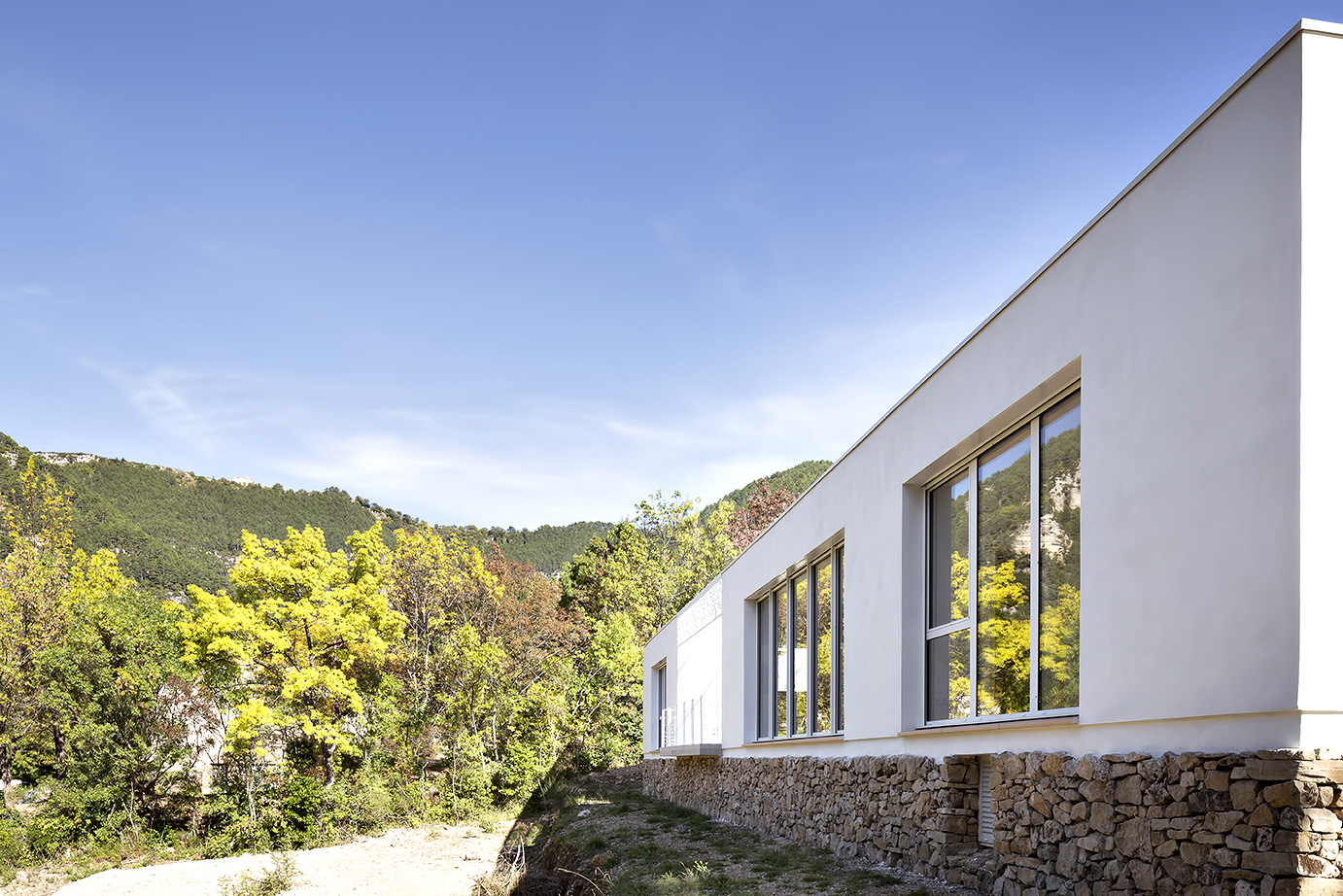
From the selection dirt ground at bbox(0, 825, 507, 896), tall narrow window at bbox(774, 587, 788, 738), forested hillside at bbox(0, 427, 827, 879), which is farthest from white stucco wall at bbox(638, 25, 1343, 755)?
forested hillside at bbox(0, 427, 827, 879)

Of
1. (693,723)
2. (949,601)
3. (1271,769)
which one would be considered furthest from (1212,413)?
(693,723)

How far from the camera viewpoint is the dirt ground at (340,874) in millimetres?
15820

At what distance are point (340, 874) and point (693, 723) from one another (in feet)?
22.7

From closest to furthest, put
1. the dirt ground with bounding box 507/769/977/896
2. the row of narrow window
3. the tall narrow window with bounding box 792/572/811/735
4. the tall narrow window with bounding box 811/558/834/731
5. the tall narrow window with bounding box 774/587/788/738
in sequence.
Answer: the row of narrow window
the dirt ground with bounding box 507/769/977/896
the tall narrow window with bounding box 811/558/834/731
the tall narrow window with bounding box 792/572/811/735
the tall narrow window with bounding box 774/587/788/738

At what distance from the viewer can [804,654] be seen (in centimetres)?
1188

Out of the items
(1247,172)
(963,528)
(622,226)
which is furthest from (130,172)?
(1247,172)

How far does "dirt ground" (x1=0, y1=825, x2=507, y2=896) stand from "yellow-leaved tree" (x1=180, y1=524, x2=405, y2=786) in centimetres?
325

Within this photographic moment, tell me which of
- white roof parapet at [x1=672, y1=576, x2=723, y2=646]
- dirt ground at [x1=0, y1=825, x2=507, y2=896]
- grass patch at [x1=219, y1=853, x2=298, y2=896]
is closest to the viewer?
grass patch at [x1=219, y1=853, x2=298, y2=896]

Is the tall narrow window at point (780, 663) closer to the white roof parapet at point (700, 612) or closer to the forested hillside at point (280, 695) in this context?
the white roof parapet at point (700, 612)

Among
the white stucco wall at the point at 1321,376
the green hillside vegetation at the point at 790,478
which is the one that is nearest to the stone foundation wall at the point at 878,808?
the white stucco wall at the point at 1321,376

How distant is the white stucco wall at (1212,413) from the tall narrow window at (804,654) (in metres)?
4.43

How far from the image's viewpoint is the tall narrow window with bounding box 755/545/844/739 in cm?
1069

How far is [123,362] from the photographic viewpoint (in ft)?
115

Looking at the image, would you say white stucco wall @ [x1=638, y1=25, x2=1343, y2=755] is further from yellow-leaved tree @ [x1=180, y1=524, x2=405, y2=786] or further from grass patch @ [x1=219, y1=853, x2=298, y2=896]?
yellow-leaved tree @ [x1=180, y1=524, x2=405, y2=786]
